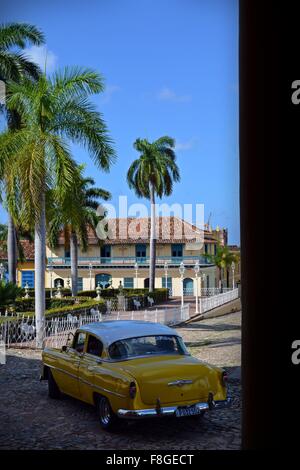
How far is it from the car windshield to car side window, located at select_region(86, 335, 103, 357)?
7.9 inches

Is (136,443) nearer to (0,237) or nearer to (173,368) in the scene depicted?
(173,368)

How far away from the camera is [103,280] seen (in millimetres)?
23500

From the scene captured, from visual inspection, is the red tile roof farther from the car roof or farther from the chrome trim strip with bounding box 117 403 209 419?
the chrome trim strip with bounding box 117 403 209 419

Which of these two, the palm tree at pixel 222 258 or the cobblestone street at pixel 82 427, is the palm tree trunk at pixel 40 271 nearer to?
the cobblestone street at pixel 82 427

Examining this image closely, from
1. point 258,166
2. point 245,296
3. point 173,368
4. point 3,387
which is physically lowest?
point 3,387

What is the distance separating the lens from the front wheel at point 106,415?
524 centimetres

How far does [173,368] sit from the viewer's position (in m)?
5.12

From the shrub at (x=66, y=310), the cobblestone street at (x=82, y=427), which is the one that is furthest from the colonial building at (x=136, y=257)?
the cobblestone street at (x=82, y=427)

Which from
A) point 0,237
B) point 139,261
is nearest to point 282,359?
point 139,261

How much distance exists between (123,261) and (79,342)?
55.3 feet

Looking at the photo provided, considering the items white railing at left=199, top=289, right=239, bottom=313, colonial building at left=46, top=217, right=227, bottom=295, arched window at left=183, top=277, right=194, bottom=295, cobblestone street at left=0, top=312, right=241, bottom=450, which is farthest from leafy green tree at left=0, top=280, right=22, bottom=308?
arched window at left=183, top=277, right=194, bottom=295

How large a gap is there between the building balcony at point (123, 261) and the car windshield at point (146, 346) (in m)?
15.2

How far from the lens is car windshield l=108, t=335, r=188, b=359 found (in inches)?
219
